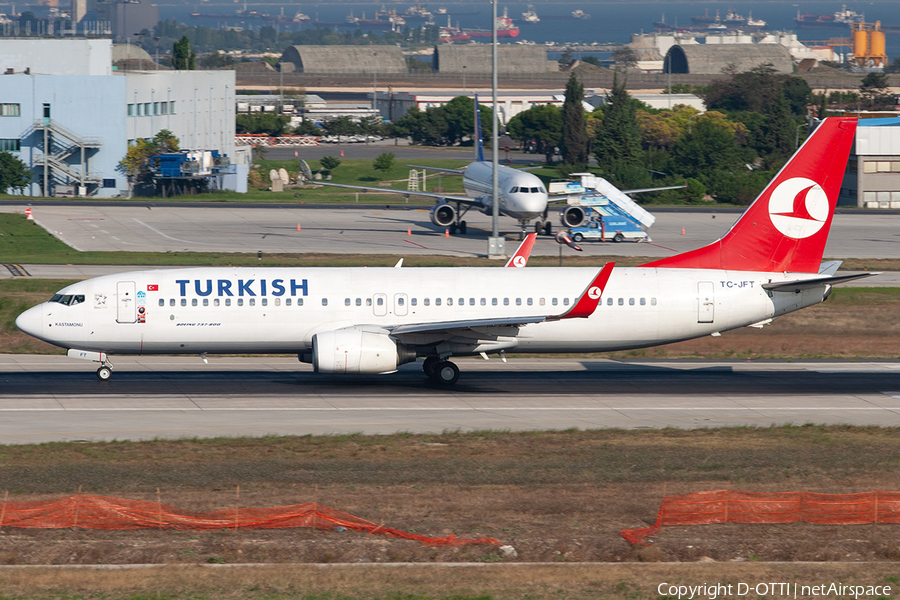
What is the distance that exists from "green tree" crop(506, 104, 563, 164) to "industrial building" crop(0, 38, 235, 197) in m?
62.3

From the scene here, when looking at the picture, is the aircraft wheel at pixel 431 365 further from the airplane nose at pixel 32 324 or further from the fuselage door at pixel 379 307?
the airplane nose at pixel 32 324

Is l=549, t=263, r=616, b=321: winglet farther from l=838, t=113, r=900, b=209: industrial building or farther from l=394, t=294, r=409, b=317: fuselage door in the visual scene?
l=838, t=113, r=900, b=209: industrial building

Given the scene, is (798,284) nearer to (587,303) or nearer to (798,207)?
(798,207)

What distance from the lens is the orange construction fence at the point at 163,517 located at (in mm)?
22031

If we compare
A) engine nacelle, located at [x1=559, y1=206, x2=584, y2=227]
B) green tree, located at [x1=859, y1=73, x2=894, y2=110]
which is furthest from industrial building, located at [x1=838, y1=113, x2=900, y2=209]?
green tree, located at [x1=859, y1=73, x2=894, y2=110]

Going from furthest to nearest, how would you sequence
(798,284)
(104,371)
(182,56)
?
(182,56)
(798,284)
(104,371)

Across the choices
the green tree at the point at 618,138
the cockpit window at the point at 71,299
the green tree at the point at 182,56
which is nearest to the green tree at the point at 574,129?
the green tree at the point at 618,138

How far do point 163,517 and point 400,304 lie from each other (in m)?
16.7

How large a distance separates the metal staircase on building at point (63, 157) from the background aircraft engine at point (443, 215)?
4533 cm

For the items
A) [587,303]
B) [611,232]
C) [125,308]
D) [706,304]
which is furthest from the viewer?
[611,232]

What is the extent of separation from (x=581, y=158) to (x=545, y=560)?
412 feet

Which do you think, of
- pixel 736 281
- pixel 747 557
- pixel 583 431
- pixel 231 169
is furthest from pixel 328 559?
pixel 231 169

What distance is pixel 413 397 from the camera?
36.3 metres

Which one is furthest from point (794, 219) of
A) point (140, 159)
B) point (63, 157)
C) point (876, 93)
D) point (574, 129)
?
point (876, 93)
